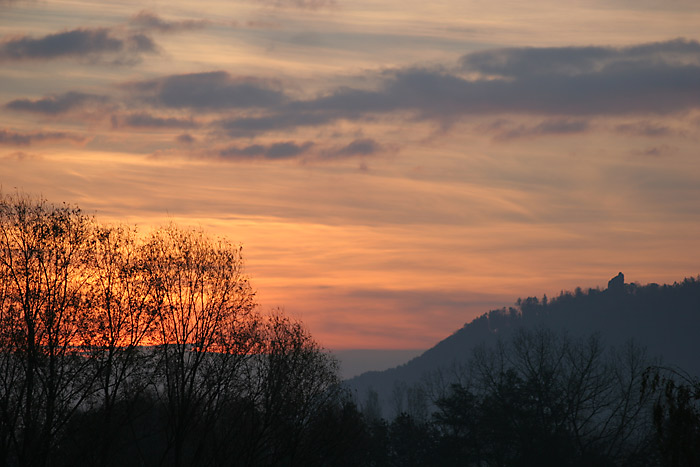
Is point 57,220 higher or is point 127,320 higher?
point 57,220

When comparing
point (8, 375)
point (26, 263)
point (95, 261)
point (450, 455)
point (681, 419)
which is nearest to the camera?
point (681, 419)

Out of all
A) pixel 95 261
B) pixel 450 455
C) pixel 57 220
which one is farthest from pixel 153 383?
pixel 450 455

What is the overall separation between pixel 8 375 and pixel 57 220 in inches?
361

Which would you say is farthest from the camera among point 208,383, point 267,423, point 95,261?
point 267,423

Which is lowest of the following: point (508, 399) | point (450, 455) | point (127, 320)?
point (450, 455)

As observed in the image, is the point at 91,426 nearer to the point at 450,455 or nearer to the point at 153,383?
the point at 153,383

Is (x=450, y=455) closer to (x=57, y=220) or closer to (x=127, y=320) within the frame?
(x=127, y=320)

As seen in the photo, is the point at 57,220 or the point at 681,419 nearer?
the point at 681,419

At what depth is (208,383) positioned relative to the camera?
5747 cm

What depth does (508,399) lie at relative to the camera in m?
87.8

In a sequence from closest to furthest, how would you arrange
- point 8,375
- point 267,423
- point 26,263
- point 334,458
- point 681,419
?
point 681,419, point 8,375, point 26,263, point 267,423, point 334,458

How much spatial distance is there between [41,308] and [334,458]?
3547 cm

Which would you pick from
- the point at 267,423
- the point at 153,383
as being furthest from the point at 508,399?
the point at 153,383

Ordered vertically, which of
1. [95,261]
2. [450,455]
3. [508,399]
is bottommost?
[450,455]
